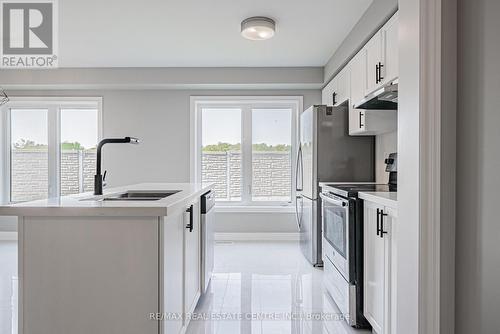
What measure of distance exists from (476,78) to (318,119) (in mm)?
2623

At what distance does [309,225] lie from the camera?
12.2 feet

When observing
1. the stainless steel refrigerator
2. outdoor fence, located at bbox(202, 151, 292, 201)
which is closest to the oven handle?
the stainless steel refrigerator

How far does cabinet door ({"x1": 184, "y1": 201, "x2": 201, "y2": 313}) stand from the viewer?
6.63 ft

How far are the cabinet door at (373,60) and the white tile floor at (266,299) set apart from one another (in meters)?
1.81

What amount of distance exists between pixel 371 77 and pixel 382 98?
36.7 inches

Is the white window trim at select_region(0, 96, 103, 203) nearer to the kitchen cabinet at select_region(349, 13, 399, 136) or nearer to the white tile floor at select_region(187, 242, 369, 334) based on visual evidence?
the white tile floor at select_region(187, 242, 369, 334)

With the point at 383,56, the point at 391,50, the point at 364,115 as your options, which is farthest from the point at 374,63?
the point at 364,115

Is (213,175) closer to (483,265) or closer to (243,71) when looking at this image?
(243,71)

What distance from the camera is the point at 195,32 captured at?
11.2ft

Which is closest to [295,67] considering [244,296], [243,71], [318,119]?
[243,71]

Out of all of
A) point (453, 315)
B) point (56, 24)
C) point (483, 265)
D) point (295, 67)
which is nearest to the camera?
point (483, 265)

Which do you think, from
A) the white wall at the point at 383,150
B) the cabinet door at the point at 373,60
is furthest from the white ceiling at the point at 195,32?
the white wall at the point at 383,150

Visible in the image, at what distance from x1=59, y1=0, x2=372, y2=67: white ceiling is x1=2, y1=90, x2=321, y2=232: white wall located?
527 millimetres

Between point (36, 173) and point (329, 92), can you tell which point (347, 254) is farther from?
point (36, 173)
